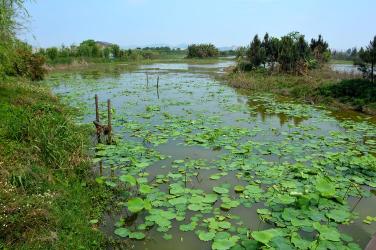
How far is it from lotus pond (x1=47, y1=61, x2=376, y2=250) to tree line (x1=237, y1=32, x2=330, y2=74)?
44.7 ft

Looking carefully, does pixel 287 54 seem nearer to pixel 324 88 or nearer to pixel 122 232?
pixel 324 88

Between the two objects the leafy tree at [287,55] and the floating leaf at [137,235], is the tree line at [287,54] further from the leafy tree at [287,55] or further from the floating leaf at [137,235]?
the floating leaf at [137,235]

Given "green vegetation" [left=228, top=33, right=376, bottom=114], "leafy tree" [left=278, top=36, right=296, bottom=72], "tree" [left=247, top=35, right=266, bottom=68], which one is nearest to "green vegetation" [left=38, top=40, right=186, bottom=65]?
"tree" [left=247, top=35, right=266, bottom=68]

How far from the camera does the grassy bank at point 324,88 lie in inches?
645

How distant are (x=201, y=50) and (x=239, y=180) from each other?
69.7 metres

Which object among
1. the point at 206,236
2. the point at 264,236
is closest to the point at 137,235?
the point at 206,236

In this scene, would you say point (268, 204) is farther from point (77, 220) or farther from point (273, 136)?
point (273, 136)

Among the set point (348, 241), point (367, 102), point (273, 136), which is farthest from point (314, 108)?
point (348, 241)

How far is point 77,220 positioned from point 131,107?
37.3 ft

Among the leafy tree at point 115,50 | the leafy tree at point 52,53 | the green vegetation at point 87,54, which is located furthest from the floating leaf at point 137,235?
the leafy tree at point 115,50

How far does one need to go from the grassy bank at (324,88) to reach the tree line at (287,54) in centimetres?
125

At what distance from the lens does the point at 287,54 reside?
90.6 feet

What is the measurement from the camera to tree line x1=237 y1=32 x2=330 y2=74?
27484 millimetres

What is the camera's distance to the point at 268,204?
6539mm
